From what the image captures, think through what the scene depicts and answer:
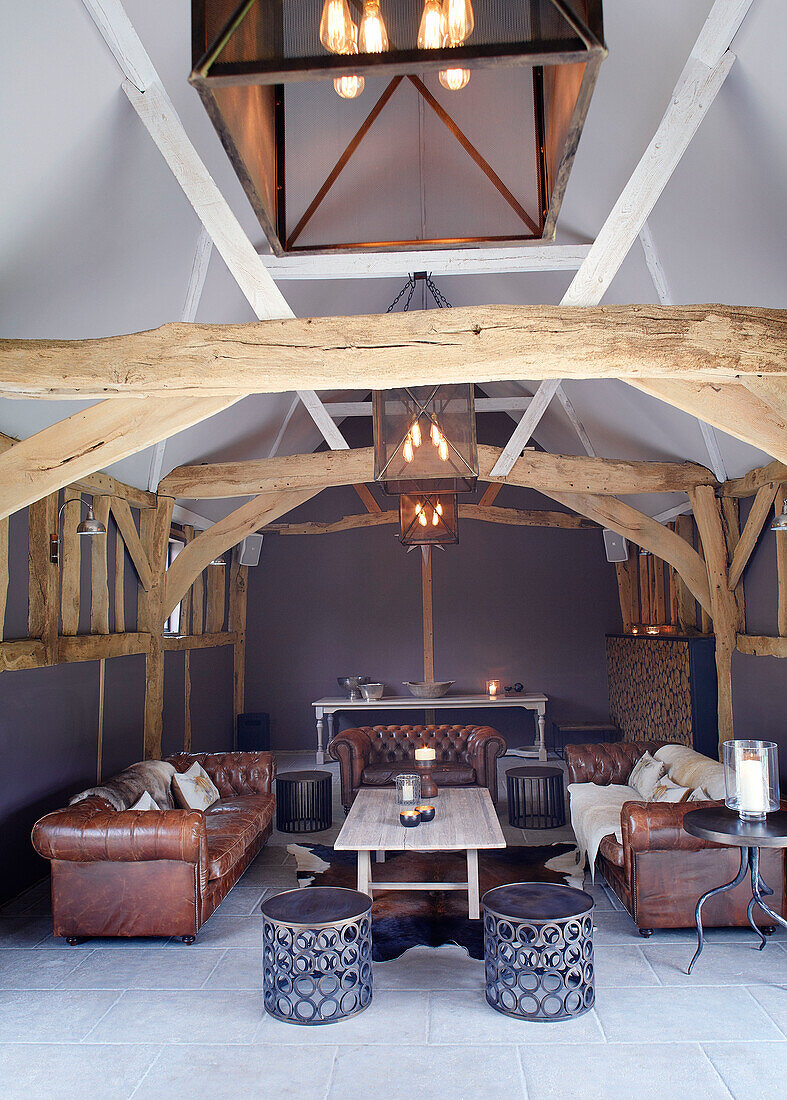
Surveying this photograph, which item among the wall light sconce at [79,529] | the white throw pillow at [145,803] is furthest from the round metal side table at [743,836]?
the wall light sconce at [79,529]

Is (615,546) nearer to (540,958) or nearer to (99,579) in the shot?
(99,579)

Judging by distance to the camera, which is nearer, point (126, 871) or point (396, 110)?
point (396, 110)

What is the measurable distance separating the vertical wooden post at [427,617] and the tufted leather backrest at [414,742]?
299 centimetres

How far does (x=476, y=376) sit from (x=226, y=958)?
3.29m

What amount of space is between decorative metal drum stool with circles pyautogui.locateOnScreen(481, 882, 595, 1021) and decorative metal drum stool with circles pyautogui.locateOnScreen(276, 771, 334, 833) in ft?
10.6

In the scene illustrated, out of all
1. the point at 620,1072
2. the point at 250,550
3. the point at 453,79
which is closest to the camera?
the point at 453,79

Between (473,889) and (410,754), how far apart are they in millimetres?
3206

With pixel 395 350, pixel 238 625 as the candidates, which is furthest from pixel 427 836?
pixel 238 625

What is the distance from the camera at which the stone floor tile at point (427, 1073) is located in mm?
2879

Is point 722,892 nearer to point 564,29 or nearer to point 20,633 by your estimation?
point 564,29

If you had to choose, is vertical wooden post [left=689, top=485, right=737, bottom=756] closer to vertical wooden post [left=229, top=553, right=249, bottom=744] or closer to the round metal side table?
the round metal side table

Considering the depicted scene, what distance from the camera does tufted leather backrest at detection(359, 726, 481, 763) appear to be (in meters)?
7.74

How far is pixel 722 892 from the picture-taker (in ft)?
13.8

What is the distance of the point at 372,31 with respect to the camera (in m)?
1.63
